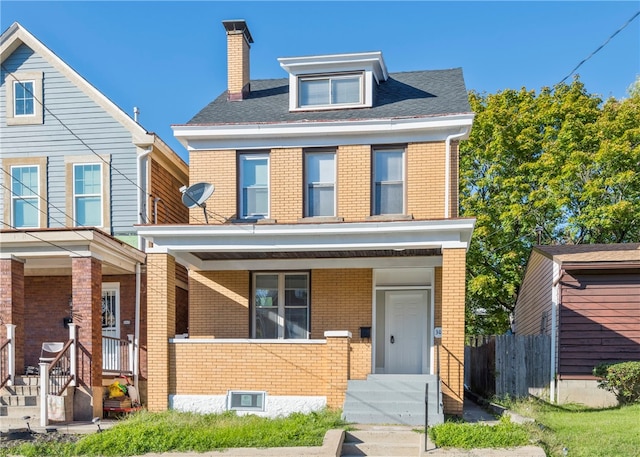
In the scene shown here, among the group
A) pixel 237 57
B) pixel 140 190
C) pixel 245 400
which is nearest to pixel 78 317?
pixel 140 190

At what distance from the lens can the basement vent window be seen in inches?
477

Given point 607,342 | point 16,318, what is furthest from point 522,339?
point 16,318

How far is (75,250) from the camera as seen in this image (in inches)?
504

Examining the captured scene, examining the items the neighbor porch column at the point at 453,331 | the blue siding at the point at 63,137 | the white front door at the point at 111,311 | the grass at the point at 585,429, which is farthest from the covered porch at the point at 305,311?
the blue siding at the point at 63,137

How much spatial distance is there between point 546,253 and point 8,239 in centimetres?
1214

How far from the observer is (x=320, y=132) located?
13.7 meters

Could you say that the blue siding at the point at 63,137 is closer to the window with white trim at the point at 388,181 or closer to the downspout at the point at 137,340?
the downspout at the point at 137,340

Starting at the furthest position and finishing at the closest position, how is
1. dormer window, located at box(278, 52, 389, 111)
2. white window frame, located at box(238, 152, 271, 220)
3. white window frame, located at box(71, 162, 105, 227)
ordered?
white window frame, located at box(71, 162, 105, 227)
dormer window, located at box(278, 52, 389, 111)
white window frame, located at box(238, 152, 271, 220)

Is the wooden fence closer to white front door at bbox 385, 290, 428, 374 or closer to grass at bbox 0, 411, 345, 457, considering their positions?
white front door at bbox 385, 290, 428, 374

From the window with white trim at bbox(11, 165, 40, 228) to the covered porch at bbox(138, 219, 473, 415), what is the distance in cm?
444

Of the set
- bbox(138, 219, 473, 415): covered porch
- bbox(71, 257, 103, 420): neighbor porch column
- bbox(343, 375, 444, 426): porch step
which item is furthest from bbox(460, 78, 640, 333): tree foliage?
bbox(71, 257, 103, 420): neighbor porch column

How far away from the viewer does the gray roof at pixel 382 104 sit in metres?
14.0

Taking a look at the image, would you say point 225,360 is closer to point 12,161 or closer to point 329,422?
point 329,422

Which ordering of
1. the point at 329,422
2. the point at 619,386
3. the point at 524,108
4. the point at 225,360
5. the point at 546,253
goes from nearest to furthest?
the point at 329,422
the point at 225,360
the point at 619,386
the point at 546,253
the point at 524,108
